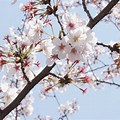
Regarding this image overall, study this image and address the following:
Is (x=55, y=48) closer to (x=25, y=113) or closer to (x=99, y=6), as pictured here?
(x=25, y=113)

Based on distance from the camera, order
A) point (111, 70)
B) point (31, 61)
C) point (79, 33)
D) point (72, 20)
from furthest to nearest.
→ point (111, 70) < point (31, 61) < point (72, 20) < point (79, 33)

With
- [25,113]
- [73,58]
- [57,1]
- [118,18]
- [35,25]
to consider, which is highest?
[118,18]

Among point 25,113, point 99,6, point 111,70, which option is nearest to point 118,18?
point 99,6

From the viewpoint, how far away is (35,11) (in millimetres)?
2738

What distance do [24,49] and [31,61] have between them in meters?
0.18

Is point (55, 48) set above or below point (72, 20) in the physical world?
below

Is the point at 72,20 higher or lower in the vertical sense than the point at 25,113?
lower

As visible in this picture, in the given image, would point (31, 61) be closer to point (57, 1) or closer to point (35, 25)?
point (35, 25)

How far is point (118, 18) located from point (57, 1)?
5.26 meters

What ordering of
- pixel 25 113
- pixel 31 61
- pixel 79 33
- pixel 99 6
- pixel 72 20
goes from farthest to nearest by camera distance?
pixel 99 6
pixel 25 113
pixel 31 61
pixel 72 20
pixel 79 33

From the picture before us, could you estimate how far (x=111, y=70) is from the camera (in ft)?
24.0

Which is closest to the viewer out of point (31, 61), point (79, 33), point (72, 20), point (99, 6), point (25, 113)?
point (79, 33)

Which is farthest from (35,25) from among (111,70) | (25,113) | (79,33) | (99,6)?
(99,6)

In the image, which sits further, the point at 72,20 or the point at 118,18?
the point at 118,18
